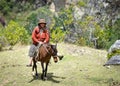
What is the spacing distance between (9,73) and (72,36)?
2531cm

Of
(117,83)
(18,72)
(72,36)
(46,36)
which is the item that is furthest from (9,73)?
(72,36)

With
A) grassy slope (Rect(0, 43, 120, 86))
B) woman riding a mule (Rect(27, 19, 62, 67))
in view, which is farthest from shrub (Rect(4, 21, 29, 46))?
woman riding a mule (Rect(27, 19, 62, 67))

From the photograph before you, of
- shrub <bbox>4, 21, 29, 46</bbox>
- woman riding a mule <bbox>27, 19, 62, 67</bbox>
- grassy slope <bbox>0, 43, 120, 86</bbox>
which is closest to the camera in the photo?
woman riding a mule <bbox>27, 19, 62, 67</bbox>

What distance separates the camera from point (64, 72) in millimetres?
16375

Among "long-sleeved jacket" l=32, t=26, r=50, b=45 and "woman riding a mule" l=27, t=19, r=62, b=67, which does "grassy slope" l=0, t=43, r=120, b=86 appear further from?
"long-sleeved jacket" l=32, t=26, r=50, b=45

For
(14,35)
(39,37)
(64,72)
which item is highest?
(39,37)

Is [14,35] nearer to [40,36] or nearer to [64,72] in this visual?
[64,72]

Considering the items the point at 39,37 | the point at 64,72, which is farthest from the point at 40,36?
the point at 64,72

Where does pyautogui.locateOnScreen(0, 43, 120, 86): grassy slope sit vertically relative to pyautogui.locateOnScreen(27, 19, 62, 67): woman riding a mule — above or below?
below

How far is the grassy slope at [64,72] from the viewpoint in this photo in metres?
14.3

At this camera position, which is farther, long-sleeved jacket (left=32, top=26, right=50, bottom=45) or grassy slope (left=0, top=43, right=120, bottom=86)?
grassy slope (left=0, top=43, right=120, bottom=86)

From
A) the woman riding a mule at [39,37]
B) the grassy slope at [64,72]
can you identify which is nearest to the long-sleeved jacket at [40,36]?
the woman riding a mule at [39,37]

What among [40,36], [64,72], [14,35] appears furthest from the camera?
[14,35]

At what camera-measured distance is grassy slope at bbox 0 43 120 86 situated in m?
14.3
